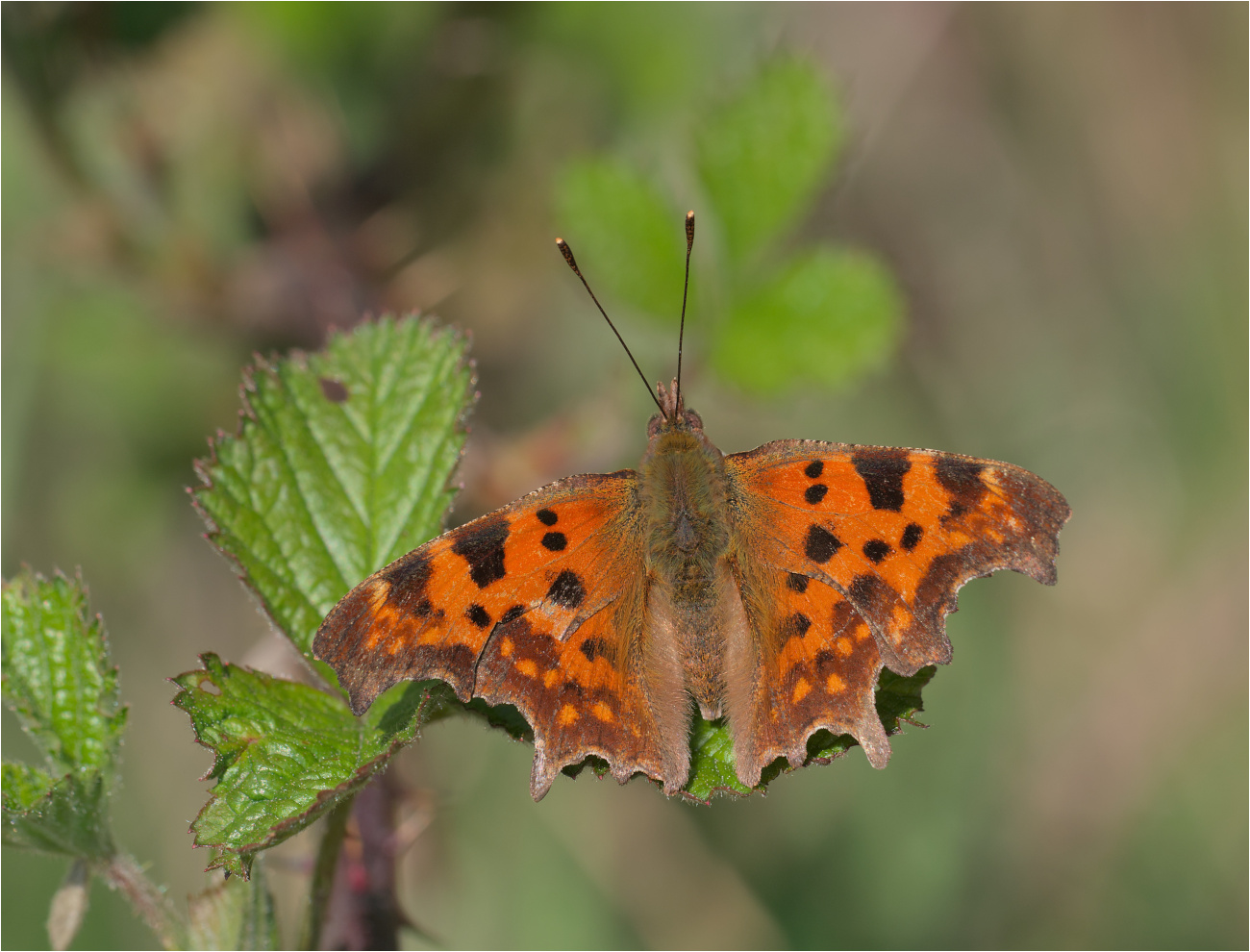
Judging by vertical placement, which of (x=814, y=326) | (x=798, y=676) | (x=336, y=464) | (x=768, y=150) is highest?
(x=768, y=150)

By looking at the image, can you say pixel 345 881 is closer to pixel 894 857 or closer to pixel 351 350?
pixel 351 350

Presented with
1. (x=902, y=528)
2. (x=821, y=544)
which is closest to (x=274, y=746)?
(x=821, y=544)

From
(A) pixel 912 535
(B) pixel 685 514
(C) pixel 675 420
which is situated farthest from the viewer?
(C) pixel 675 420

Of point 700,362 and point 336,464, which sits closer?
point 336,464

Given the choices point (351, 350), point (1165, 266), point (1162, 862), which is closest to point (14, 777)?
point (351, 350)

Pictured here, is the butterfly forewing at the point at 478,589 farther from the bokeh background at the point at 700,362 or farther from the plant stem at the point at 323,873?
the bokeh background at the point at 700,362

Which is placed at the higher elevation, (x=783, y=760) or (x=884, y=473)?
(x=884, y=473)

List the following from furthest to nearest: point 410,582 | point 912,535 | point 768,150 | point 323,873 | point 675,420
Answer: point 768,150 < point 675,420 < point 912,535 < point 410,582 < point 323,873

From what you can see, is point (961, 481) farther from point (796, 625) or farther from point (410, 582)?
→ point (410, 582)
